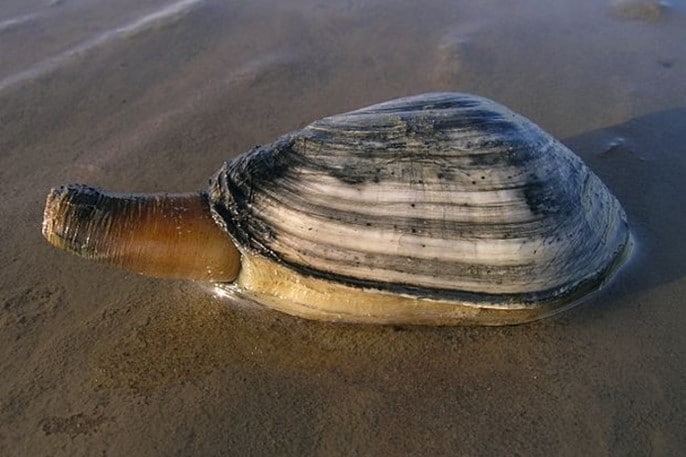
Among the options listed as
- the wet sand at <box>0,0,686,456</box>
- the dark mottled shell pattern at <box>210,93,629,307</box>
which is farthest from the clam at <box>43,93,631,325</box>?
the wet sand at <box>0,0,686,456</box>

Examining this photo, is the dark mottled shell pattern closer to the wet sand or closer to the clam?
the clam

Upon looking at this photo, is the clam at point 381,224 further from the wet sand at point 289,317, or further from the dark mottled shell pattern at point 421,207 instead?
the wet sand at point 289,317

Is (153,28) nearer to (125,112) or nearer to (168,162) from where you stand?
(125,112)

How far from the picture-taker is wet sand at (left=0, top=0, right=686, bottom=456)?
257 centimetres

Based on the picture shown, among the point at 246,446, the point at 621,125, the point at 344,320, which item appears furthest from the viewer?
the point at 621,125

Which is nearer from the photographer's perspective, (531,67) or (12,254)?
(12,254)

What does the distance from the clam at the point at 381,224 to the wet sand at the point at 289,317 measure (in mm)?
215

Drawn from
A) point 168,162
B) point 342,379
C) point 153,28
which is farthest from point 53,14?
point 342,379

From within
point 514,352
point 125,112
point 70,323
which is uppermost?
point 125,112

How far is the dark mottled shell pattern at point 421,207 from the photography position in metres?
2.73

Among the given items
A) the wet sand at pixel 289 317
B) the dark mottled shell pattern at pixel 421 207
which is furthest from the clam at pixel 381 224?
the wet sand at pixel 289 317

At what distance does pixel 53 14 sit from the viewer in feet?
18.6

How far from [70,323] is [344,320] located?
47.8 inches

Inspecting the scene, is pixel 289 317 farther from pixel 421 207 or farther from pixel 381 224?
pixel 421 207
